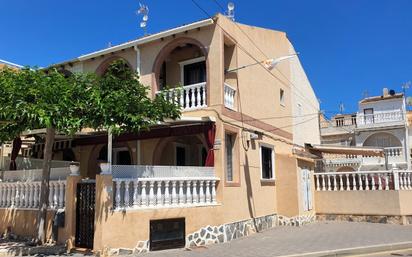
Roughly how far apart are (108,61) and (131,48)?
1.44 metres

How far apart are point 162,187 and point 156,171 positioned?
52 centimetres

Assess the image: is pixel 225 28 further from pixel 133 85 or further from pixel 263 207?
pixel 263 207

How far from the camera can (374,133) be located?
36125mm

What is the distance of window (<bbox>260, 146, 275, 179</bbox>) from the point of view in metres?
16.7

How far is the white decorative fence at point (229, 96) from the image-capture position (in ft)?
46.0

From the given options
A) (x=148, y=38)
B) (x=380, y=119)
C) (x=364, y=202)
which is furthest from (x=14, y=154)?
(x=380, y=119)

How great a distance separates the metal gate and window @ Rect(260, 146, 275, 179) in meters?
8.03

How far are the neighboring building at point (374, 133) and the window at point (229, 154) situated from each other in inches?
838

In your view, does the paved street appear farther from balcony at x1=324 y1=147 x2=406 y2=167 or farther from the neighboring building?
balcony at x1=324 y1=147 x2=406 y2=167

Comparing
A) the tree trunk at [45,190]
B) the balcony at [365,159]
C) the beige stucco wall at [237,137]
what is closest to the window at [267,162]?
the beige stucco wall at [237,137]

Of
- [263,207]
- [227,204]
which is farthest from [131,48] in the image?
[263,207]

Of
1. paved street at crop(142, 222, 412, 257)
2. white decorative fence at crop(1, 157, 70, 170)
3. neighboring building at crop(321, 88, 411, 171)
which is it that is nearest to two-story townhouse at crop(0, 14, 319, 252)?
paved street at crop(142, 222, 412, 257)

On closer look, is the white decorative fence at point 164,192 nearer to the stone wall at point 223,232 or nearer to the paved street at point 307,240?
the stone wall at point 223,232

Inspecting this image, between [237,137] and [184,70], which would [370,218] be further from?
[184,70]
